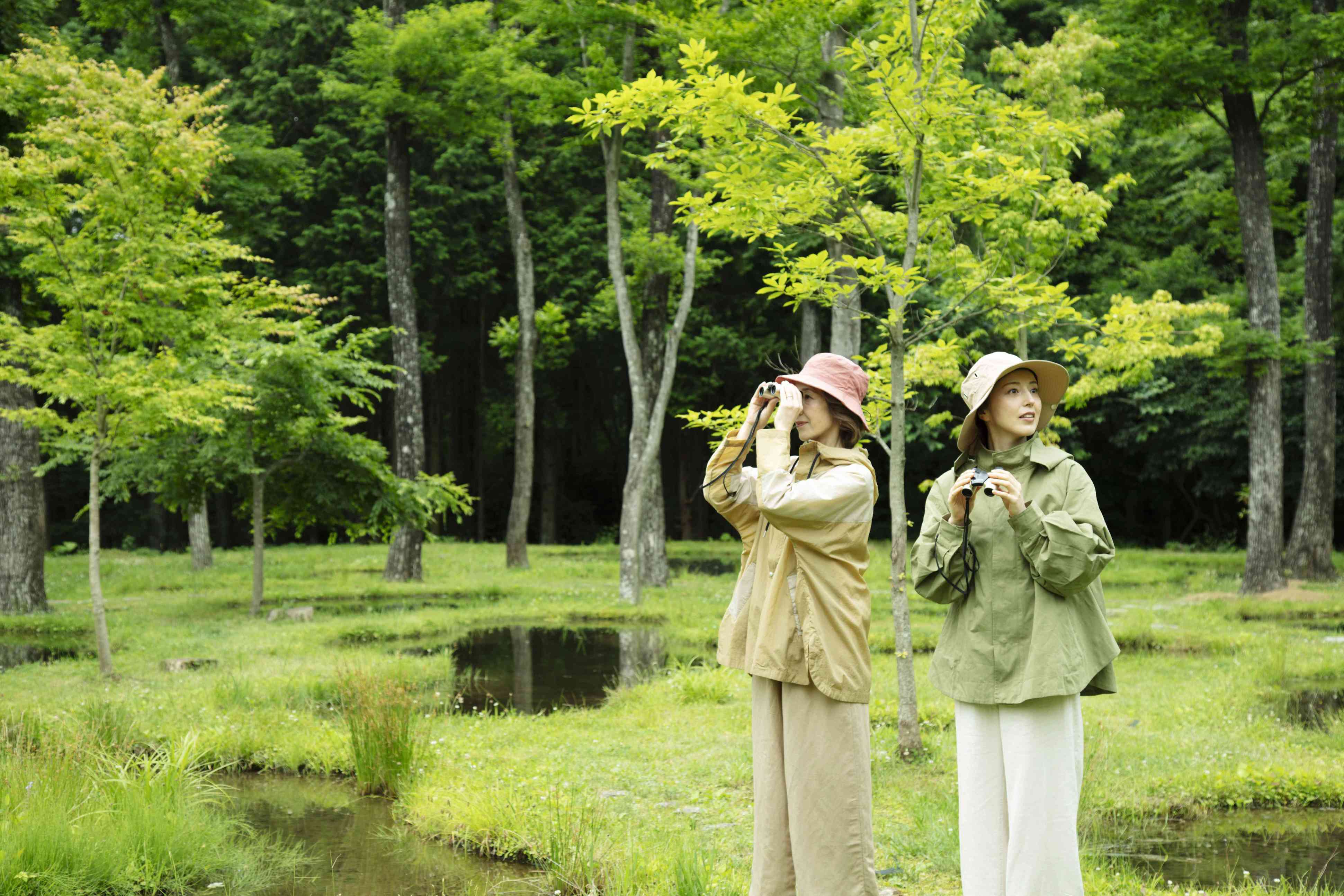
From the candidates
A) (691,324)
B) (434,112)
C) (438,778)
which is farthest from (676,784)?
(691,324)

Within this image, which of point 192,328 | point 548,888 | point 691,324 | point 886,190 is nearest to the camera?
point 548,888

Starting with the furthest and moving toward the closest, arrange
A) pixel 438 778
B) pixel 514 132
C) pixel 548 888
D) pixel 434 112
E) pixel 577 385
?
pixel 577 385 < pixel 514 132 < pixel 434 112 < pixel 438 778 < pixel 548 888

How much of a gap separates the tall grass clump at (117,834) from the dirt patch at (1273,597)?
39.8 ft

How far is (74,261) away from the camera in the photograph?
8.80 m

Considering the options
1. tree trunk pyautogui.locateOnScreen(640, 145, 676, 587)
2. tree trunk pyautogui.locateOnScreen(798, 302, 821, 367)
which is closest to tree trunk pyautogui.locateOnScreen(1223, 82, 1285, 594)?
tree trunk pyautogui.locateOnScreen(798, 302, 821, 367)

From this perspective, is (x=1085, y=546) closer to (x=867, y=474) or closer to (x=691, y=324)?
(x=867, y=474)

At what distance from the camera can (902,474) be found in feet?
20.8

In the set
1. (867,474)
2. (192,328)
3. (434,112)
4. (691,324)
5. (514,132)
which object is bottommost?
(867,474)

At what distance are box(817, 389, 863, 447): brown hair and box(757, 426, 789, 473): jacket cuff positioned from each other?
23 cm

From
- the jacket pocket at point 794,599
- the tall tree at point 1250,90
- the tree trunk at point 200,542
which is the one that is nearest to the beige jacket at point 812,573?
the jacket pocket at point 794,599

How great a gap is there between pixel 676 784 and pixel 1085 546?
3556 mm

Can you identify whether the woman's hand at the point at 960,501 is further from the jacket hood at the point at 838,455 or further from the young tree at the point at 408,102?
the young tree at the point at 408,102

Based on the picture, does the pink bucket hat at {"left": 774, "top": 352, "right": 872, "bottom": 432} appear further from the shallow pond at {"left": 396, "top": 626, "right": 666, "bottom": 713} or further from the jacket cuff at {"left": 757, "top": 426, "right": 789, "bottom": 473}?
the shallow pond at {"left": 396, "top": 626, "right": 666, "bottom": 713}

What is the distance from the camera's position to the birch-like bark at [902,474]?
20.6 ft
